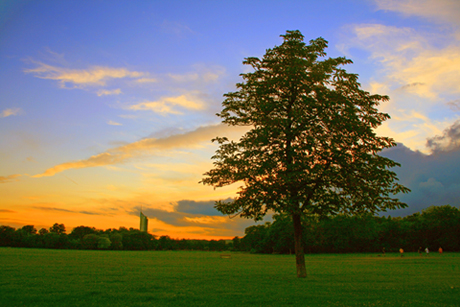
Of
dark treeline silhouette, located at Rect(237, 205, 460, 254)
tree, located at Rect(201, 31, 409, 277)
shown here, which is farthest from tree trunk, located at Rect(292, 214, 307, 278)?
dark treeline silhouette, located at Rect(237, 205, 460, 254)

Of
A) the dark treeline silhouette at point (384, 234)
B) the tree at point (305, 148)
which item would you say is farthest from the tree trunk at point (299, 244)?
the dark treeline silhouette at point (384, 234)

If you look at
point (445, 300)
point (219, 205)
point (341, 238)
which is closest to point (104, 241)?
point (341, 238)

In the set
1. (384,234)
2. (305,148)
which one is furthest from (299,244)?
(384,234)

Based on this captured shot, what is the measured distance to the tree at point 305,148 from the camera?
74.0 feet

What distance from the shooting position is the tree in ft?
74.0

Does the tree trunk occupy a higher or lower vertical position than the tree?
lower

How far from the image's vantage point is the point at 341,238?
12681 centimetres

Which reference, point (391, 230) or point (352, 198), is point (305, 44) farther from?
point (391, 230)

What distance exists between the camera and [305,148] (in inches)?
879

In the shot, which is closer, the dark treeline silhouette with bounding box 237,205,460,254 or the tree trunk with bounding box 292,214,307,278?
the tree trunk with bounding box 292,214,307,278

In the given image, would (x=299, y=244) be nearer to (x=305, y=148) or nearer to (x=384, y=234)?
(x=305, y=148)

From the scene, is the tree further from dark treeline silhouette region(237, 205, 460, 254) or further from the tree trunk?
dark treeline silhouette region(237, 205, 460, 254)

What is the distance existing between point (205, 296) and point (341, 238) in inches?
4727

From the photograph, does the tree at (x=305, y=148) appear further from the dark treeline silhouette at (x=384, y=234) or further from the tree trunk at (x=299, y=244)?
the dark treeline silhouette at (x=384, y=234)
